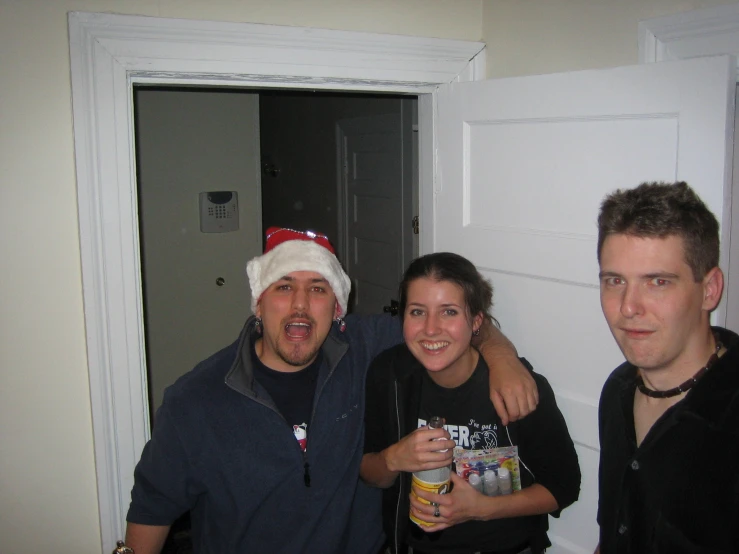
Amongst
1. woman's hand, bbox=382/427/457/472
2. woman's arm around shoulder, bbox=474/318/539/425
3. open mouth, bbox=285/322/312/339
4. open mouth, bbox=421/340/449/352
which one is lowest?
woman's hand, bbox=382/427/457/472

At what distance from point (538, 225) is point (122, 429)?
54.4 inches

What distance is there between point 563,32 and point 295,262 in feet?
3.52

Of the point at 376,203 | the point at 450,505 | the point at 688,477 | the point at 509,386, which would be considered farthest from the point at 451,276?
the point at 376,203

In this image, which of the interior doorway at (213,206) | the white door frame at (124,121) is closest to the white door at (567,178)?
the white door frame at (124,121)

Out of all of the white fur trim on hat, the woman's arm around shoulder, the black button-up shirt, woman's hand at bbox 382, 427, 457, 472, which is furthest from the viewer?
the white fur trim on hat

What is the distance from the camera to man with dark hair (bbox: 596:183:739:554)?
1184mm

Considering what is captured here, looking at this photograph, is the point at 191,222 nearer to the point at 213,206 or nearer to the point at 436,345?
the point at 213,206

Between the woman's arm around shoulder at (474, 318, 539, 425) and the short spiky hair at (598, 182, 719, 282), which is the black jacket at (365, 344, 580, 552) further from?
the short spiky hair at (598, 182, 719, 282)

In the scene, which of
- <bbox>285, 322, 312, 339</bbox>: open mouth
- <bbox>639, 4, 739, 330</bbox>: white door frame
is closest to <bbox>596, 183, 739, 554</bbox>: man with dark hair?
<bbox>639, 4, 739, 330</bbox>: white door frame

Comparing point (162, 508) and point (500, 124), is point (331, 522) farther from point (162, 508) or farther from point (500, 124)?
point (500, 124)

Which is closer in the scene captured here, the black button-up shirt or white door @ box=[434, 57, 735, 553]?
the black button-up shirt

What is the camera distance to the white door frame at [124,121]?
5.76 ft

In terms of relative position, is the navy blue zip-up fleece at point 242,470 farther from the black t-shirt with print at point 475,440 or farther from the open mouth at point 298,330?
the black t-shirt with print at point 475,440

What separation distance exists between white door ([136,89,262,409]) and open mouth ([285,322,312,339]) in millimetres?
2090
